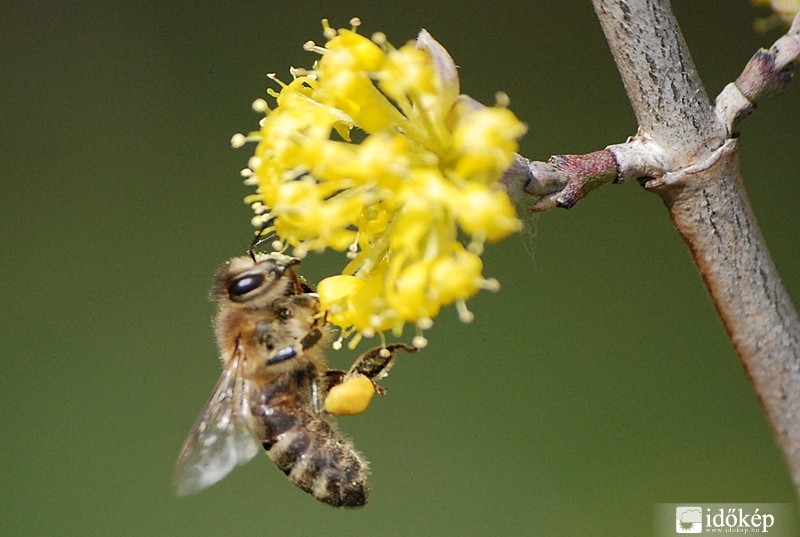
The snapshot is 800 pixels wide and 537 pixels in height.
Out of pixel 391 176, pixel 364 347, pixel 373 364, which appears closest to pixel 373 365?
pixel 373 364

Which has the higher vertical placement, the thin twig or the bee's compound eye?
the bee's compound eye

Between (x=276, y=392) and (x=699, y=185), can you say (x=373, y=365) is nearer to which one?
(x=276, y=392)

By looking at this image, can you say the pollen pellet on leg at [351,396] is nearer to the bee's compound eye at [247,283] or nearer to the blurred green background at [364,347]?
the bee's compound eye at [247,283]

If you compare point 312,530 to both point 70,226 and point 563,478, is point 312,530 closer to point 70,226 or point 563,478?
point 563,478

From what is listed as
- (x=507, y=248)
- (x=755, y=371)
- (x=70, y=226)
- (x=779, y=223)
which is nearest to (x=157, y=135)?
(x=70, y=226)

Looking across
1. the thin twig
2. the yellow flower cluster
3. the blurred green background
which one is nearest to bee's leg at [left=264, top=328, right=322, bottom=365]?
the yellow flower cluster

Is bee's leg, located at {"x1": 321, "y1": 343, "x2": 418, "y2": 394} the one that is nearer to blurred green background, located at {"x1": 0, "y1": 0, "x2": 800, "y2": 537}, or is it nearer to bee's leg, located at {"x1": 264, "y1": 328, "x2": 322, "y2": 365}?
bee's leg, located at {"x1": 264, "y1": 328, "x2": 322, "y2": 365}
